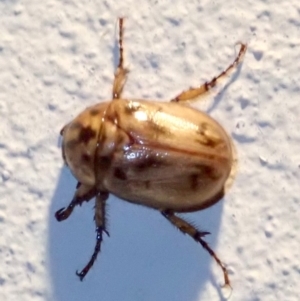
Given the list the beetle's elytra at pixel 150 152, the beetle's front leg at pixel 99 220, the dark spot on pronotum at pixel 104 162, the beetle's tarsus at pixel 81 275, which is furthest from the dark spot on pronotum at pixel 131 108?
the beetle's tarsus at pixel 81 275

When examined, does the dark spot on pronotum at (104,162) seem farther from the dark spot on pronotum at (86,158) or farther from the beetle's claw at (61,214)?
the beetle's claw at (61,214)

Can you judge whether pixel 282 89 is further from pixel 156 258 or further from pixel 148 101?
pixel 156 258

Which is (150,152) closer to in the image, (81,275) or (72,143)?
(72,143)

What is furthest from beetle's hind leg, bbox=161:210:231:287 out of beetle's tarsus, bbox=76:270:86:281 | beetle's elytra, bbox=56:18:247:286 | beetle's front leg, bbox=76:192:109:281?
beetle's tarsus, bbox=76:270:86:281

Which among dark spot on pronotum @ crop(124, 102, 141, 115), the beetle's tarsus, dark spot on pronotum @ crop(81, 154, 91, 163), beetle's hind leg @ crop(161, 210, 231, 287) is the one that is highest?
dark spot on pronotum @ crop(124, 102, 141, 115)

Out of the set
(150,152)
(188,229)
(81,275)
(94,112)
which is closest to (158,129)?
(150,152)

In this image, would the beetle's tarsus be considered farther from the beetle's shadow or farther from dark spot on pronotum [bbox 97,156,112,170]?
dark spot on pronotum [bbox 97,156,112,170]
